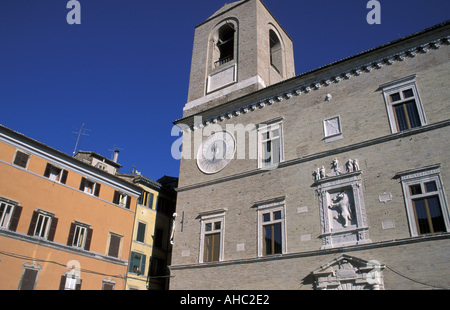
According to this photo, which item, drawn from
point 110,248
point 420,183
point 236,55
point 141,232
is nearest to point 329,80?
point 420,183

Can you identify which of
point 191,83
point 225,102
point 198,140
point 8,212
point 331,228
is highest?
point 191,83

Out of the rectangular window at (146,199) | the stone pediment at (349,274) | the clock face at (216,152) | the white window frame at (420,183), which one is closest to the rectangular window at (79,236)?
the rectangular window at (146,199)

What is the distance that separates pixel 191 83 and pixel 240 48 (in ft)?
13.3

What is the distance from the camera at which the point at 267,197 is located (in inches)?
716

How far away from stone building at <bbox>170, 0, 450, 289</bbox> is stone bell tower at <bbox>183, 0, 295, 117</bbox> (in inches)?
10.2

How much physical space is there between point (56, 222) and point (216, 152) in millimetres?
9993

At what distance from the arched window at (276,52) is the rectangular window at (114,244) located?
52.0 feet

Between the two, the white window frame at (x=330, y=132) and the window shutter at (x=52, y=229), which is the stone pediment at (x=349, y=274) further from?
the window shutter at (x=52, y=229)

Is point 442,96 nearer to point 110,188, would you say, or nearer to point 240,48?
point 240,48

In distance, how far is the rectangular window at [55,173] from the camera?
2238 cm

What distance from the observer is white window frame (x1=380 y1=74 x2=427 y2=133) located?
625 inches

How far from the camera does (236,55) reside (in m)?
24.4
